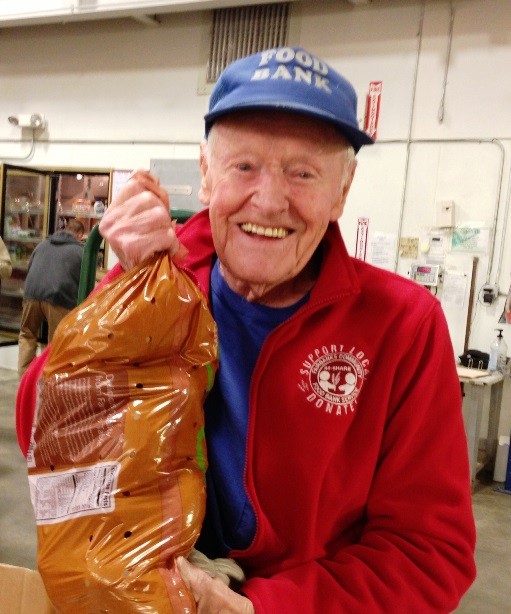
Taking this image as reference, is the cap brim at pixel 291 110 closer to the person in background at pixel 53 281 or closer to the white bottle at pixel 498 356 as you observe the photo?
the white bottle at pixel 498 356

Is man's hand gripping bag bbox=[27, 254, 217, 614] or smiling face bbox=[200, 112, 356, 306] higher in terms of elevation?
smiling face bbox=[200, 112, 356, 306]

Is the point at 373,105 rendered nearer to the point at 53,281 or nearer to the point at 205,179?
the point at 53,281

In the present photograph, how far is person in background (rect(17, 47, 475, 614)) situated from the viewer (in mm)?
927

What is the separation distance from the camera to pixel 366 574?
95cm

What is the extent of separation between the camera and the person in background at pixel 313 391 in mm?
927

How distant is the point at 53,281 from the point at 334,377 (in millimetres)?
4494

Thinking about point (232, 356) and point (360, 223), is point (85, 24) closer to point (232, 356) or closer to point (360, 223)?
point (360, 223)

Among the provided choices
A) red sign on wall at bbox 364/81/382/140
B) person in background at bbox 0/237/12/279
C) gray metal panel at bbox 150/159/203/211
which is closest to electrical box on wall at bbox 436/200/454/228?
red sign on wall at bbox 364/81/382/140

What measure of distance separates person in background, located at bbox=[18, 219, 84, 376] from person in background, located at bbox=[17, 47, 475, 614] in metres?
4.19

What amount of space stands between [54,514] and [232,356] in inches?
15.4

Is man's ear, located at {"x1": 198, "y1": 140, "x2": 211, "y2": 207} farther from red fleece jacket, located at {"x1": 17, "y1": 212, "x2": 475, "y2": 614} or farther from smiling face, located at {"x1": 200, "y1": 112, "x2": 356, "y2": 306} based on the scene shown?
red fleece jacket, located at {"x1": 17, "y1": 212, "x2": 475, "y2": 614}

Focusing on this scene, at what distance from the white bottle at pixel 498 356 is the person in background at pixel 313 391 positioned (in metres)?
3.73

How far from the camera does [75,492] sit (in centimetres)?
81

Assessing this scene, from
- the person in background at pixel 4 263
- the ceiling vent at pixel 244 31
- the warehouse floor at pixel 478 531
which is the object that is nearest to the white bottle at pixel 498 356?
the warehouse floor at pixel 478 531
